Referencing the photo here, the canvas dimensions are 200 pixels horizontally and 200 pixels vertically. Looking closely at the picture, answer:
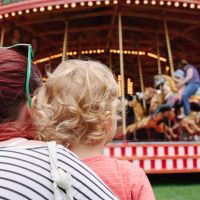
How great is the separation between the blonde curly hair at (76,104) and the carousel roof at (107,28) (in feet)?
20.0

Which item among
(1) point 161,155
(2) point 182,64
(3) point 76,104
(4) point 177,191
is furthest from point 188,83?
(3) point 76,104

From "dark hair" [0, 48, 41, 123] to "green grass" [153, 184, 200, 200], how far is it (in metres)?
4.64

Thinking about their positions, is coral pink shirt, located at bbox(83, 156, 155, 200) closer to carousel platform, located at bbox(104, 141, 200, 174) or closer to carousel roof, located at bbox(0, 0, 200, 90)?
carousel platform, located at bbox(104, 141, 200, 174)

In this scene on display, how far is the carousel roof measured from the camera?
754 cm

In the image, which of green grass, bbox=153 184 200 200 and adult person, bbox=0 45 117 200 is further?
green grass, bbox=153 184 200 200

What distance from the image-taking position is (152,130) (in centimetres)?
888

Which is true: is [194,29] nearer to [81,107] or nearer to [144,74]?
[144,74]

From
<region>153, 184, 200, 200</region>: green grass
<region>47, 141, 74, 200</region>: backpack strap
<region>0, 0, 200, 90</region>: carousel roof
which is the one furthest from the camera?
<region>0, 0, 200, 90</region>: carousel roof

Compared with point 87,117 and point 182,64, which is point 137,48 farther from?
point 87,117

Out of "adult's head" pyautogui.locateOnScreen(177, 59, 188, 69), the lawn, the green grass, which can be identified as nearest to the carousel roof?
"adult's head" pyautogui.locateOnScreen(177, 59, 188, 69)

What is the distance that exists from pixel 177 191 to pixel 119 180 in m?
4.83

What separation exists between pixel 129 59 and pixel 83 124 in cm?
950

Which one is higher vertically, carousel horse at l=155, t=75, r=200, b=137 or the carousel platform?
carousel horse at l=155, t=75, r=200, b=137

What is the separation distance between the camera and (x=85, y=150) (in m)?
1.38
